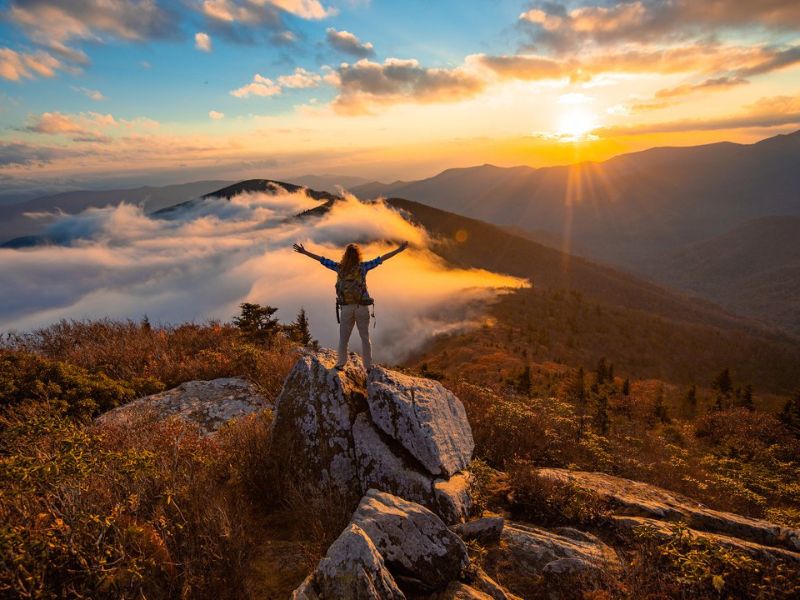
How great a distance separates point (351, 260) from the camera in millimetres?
7715

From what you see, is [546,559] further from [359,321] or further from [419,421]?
[359,321]

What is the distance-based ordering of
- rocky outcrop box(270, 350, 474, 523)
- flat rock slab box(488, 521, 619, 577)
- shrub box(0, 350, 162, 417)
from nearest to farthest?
1. flat rock slab box(488, 521, 619, 577)
2. rocky outcrop box(270, 350, 474, 523)
3. shrub box(0, 350, 162, 417)

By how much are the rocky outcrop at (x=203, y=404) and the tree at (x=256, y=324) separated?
3614 mm

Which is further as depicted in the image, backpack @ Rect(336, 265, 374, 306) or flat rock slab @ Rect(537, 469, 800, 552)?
backpack @ Rect(336, 265, 374, 306)

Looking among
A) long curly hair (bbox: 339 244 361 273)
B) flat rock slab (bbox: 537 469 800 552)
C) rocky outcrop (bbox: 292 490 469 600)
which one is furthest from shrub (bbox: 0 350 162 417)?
flat rock slab (bbox: 537 469 800 552)

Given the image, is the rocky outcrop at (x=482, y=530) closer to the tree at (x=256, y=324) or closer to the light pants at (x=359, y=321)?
the light pants at (x=359, y=321)

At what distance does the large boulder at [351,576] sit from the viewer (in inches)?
122

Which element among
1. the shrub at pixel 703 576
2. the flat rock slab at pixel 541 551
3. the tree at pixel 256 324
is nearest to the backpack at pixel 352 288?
the flat rock slab at pixel 541 551

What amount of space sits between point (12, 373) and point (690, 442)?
19605mm

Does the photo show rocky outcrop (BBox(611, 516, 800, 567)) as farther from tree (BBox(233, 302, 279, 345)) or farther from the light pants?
tree (BBox(233, 302, 279, 345))

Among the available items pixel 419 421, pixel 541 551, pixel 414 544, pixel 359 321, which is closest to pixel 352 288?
pixel 359 321

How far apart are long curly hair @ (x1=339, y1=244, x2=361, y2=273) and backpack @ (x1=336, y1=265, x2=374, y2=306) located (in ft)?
0.24

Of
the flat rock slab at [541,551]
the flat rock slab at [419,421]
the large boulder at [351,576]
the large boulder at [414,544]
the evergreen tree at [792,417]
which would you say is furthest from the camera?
the evergreen tree at [792,417]

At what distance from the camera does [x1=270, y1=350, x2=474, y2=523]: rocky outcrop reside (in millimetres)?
5492
